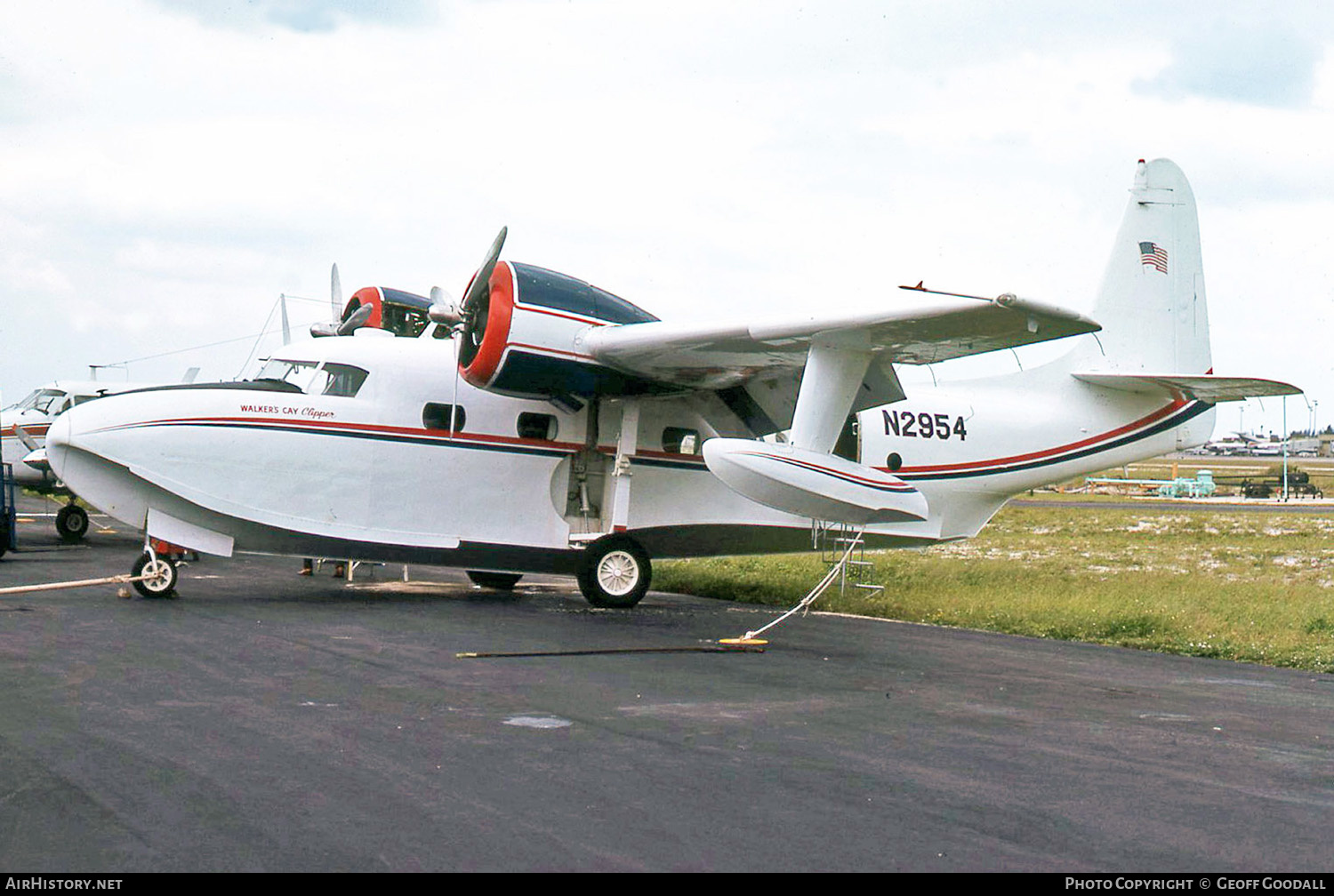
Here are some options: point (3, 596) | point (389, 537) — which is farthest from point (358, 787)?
point (3, 596)

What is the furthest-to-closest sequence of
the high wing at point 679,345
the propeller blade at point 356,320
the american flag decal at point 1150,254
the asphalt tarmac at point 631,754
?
the propeller blade at point 356,320 < the american flag decal at point 1150,254 < the high wing at point 679,345 < the asphalt tarmac at point 631,754

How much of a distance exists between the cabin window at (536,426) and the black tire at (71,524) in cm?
1399

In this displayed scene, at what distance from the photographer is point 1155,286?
54.9ft

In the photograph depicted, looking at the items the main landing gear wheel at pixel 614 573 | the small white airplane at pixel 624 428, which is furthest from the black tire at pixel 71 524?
the main landing gear wheel at pixel 614 573

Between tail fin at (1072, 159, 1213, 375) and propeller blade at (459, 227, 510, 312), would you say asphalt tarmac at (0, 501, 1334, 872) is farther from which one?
tail fin at (1072, 159, 1213, 375)

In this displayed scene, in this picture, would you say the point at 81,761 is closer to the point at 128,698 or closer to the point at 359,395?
the point at 128,698

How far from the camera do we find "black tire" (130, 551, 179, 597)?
44.0ft

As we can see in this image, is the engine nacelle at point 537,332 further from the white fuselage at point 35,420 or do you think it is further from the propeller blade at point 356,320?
the white fuselage at point 35,420

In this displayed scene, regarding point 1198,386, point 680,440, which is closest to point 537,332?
point 680,440

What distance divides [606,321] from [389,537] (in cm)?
363

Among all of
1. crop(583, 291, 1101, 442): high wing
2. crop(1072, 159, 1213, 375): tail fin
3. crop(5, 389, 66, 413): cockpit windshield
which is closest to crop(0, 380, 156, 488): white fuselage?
crop(5, 389, 66, 413): cockpit windshield

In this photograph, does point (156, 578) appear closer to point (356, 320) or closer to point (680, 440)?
point (356, 320)

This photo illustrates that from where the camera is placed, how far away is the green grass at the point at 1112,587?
12688 millimetres

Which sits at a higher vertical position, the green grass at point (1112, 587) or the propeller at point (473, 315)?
the propeller at point (473, 315)
